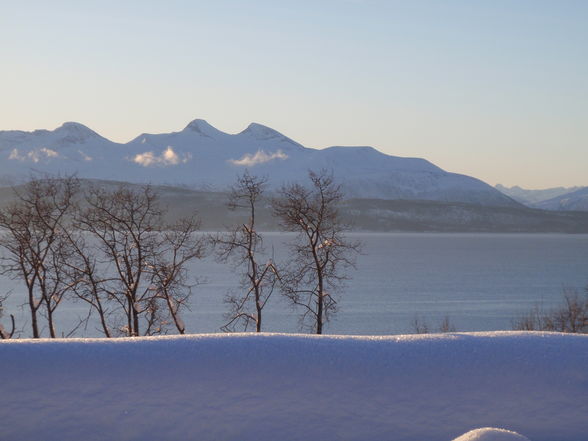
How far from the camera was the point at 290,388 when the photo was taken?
27.2 ft

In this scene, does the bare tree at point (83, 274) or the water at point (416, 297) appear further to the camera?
the water at point (416, 297)

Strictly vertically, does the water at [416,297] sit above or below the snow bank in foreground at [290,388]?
below

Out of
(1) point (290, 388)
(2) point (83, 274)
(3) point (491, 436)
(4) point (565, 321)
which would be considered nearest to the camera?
(3) point (491, 436)

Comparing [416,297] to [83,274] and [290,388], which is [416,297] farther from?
[290,388]

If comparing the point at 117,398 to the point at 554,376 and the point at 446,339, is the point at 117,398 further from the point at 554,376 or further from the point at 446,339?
the point at 554,376

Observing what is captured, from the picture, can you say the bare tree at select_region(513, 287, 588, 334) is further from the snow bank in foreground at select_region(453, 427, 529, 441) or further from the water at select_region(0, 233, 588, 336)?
the snow bank in foreground at select_region(453, 427, 529, 441)

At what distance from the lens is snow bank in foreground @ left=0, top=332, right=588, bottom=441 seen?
7.71m

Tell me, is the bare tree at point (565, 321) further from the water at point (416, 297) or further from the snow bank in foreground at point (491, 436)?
the snow bank in foreground at point (491, 436)

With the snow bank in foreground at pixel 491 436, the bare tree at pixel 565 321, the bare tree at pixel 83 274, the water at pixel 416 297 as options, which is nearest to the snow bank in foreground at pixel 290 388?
the snow bank in foreground at pixel 491 436

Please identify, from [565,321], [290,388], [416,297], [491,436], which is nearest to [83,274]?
[290,388]

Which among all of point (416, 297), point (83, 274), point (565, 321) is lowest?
point (416, 297)

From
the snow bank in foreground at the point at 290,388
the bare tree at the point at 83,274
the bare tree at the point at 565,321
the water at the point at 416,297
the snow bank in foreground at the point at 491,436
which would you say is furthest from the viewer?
the water at the point at 416,297

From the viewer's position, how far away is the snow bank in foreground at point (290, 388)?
7.71 meters

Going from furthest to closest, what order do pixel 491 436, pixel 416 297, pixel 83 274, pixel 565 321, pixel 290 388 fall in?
pixel 416 297 → pixel 565 321 → pixel 83 274 → pixel 290 388 → pixel 491 436
